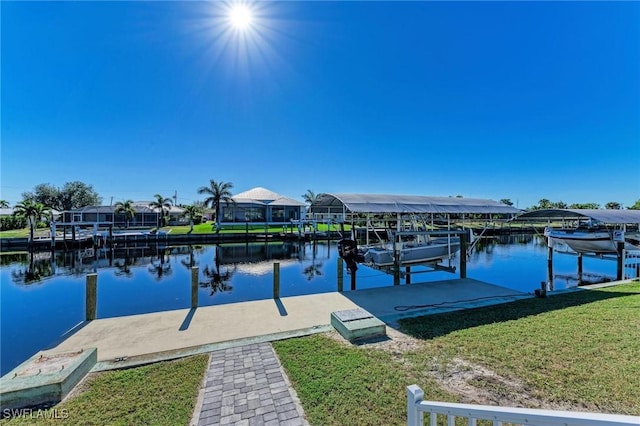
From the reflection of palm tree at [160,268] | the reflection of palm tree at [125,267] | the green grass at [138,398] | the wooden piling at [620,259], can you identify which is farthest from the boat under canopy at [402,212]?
the reflection of palm tree at [125,267]

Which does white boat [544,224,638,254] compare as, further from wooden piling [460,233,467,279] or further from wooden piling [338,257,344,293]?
wooden piling [338,257,344,293]

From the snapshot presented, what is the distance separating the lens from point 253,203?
38.9 meters

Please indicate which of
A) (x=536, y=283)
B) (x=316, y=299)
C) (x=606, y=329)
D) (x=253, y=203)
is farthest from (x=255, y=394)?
(x=253, y=203)

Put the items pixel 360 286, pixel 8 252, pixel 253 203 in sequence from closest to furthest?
pixel 360 286
pixel 8 252
pixel 253 203

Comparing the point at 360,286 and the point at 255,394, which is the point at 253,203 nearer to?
the point at 360,286

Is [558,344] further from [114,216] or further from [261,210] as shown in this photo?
[114,216]

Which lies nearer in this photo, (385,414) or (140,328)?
(385,414)

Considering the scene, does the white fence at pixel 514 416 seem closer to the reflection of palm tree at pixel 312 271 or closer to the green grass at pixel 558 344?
the green grass at pixel 558 344

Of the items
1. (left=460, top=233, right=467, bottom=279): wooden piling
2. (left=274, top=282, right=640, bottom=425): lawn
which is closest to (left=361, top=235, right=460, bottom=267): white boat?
(left=460, top=233, right=467, bottom=279): wooden piling

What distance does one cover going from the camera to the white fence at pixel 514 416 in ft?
3.87

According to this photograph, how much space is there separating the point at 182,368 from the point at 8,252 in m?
28.8

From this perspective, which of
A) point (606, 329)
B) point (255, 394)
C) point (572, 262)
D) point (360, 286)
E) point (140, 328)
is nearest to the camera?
point (255, 394)

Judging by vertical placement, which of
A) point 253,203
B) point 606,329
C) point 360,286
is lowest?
point 360,286

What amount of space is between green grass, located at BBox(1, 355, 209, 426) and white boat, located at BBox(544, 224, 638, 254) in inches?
651
